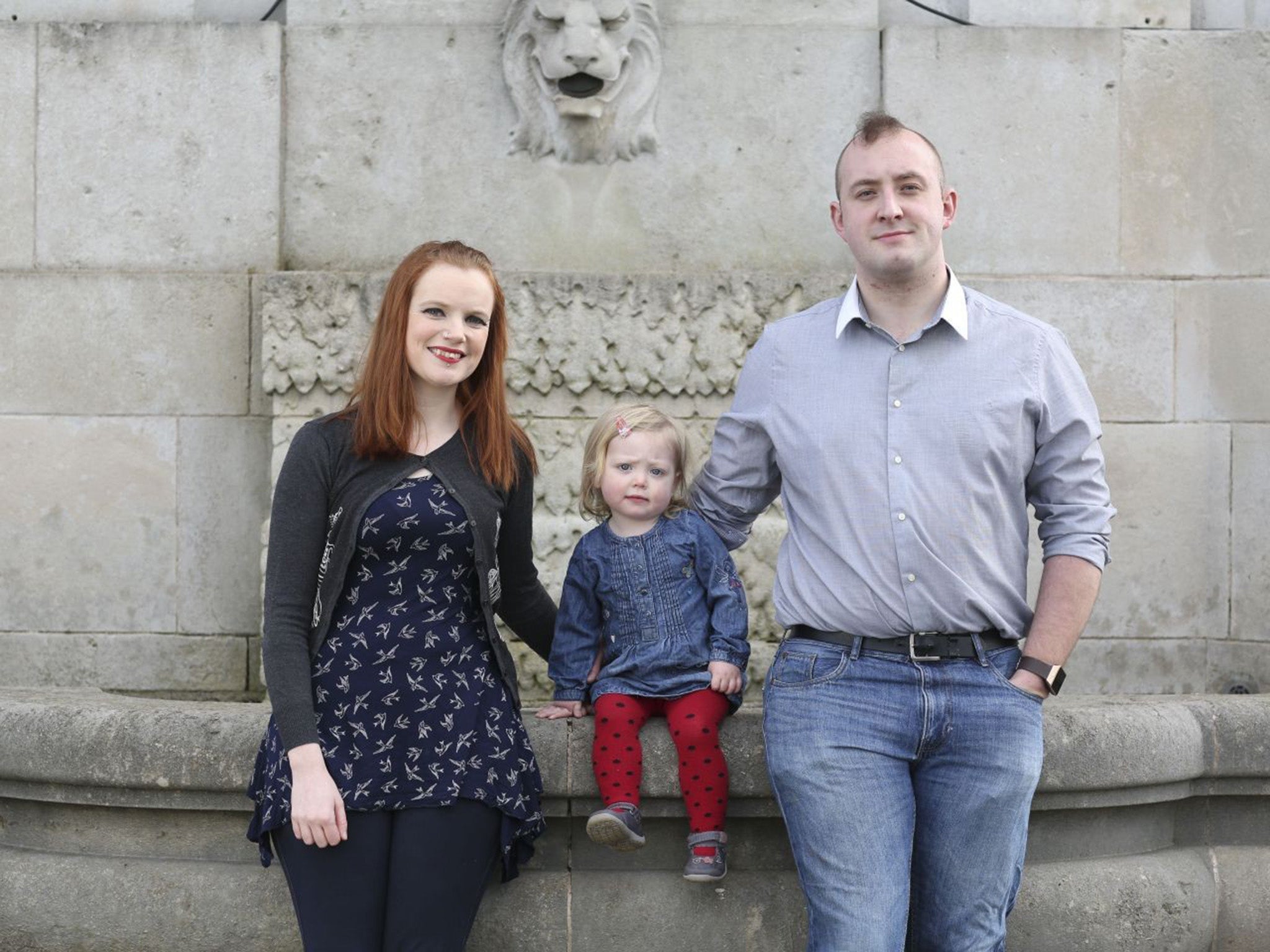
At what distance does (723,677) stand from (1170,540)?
242 centimetres

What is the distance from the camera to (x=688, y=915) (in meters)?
3.34

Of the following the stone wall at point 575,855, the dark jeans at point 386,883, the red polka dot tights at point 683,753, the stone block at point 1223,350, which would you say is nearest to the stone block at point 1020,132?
the stone block at point 1223,350

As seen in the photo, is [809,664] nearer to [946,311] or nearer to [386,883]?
[946,311]

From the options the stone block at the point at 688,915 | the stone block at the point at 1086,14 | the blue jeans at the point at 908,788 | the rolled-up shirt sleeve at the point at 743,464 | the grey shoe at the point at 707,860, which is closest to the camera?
the blue jeans at the point at 908,788

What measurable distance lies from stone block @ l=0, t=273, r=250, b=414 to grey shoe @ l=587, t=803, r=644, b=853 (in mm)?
2489

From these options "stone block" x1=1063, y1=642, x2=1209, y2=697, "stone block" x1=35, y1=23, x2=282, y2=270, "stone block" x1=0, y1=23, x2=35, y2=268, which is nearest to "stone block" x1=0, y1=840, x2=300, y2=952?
"stone block" x1=35, y1=23, x2=282, y2=270

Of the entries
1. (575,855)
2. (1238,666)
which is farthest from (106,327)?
(1238,666)

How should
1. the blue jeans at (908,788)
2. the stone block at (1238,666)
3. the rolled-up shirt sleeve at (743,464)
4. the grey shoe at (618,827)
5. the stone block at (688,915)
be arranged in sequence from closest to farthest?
1. the blue jeans at (908,788)
2. the rolled-up shirt sleeve at (743,464)
3. the grey shoe at (618,827)
4. the stone block at (688,915)
5. the stone block at (1238,666)

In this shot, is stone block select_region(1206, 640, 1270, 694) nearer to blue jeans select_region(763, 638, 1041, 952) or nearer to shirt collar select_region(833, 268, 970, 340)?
blue jeans select_region(763, 638, 1041, 952)

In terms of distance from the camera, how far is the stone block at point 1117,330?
16.0 ft

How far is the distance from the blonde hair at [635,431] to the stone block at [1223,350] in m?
2.42

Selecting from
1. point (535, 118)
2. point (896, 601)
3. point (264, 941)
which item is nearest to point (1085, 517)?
point (896, 601)

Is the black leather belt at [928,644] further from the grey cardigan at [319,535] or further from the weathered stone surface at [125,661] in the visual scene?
the weathered stone surface at [125,661]

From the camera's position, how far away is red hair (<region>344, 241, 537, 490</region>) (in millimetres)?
2814
